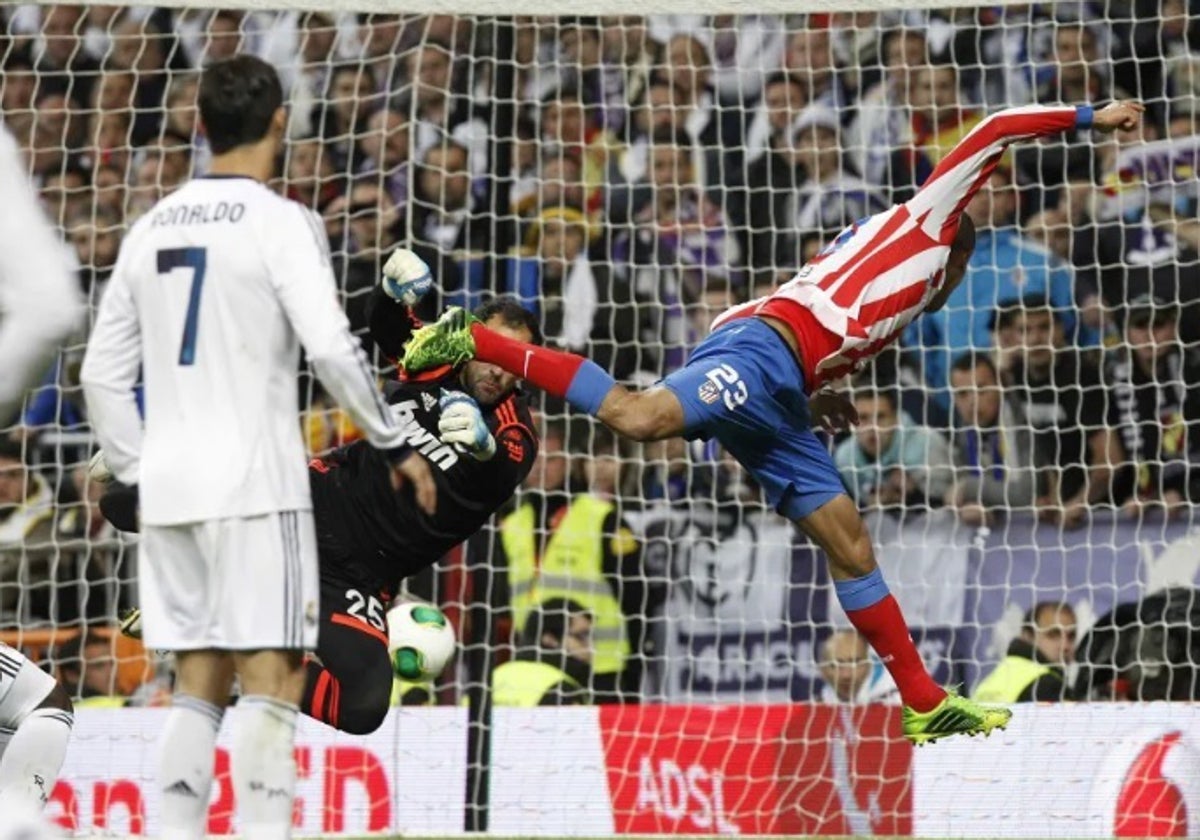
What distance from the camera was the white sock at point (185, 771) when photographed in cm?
462

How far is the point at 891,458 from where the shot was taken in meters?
9.84

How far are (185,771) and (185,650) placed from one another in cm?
28

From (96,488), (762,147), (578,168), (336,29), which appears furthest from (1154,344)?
(96,488)

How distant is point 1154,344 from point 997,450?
887 mm

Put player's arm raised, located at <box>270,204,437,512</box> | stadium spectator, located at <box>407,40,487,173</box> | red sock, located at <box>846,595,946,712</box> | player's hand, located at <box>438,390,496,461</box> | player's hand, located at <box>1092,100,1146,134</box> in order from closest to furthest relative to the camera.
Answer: player's arm raised, located at <box>270,204,437,512</box> < player's hand, located at <box>438,390,496,461</box> < player's hand, located at <box>1092,100,1146,134</box> < red sock, located at <box>846,595,946,712</box> < stadium spectator, located at <box>407,40,487,173</box>

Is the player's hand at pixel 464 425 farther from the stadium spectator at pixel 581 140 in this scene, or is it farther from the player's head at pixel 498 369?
the stadium spectator at pixel 581 140

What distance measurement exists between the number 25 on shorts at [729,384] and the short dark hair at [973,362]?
3.75 m

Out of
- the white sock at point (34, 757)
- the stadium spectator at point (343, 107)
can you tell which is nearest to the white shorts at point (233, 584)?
the white sock at point (34, 757)

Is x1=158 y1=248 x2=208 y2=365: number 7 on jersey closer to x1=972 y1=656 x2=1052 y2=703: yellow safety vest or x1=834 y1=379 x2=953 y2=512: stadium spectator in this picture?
x1=972 y1=656 x2=1052 y2=703: yellow safety vest

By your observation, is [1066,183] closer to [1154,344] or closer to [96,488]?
[1154,344]

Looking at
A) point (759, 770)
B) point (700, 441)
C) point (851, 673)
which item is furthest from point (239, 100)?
point (851, 673)

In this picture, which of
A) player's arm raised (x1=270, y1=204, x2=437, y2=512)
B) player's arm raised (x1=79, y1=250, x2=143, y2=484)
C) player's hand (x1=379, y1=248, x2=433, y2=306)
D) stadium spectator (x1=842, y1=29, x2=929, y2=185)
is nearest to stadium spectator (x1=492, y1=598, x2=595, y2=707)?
stadium spectator (x1=842, y1=29, x2=929, y2=185)

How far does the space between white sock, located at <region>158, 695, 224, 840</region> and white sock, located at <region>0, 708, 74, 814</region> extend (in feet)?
3.25

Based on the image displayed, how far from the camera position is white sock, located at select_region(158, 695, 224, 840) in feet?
15.1
